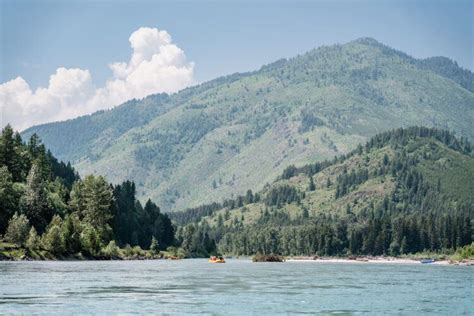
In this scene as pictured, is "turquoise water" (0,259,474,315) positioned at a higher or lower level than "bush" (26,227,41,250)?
lower

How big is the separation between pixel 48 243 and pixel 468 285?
105 metres

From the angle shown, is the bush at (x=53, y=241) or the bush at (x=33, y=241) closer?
the bush at (x=33, y=241)

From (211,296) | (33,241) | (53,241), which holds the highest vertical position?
(53,241)

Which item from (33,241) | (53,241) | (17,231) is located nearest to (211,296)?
(33,241)

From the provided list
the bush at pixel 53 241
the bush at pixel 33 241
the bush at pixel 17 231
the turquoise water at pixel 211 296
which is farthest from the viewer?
the bush at pixel 53 241

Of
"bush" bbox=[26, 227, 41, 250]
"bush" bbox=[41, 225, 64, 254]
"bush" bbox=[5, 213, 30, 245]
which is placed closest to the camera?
"bush" bbox=[26, 227, 41, 250]

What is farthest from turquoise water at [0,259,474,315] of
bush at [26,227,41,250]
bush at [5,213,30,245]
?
bush at [5,213,30,245]

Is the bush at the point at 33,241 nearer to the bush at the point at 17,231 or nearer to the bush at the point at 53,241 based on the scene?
the bush at the point at 53,241

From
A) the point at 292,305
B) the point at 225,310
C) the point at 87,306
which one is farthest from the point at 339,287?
the point at 87,306

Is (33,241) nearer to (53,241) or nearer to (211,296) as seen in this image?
(53,241)

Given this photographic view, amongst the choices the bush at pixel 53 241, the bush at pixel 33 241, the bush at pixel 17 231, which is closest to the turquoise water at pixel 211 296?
the bush at pixel 33 241

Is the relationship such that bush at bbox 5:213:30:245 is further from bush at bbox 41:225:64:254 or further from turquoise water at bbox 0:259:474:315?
turquoise water at bbox 0:259:474:315

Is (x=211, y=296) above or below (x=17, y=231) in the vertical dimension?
below

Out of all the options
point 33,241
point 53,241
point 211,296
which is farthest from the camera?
point 53,241
